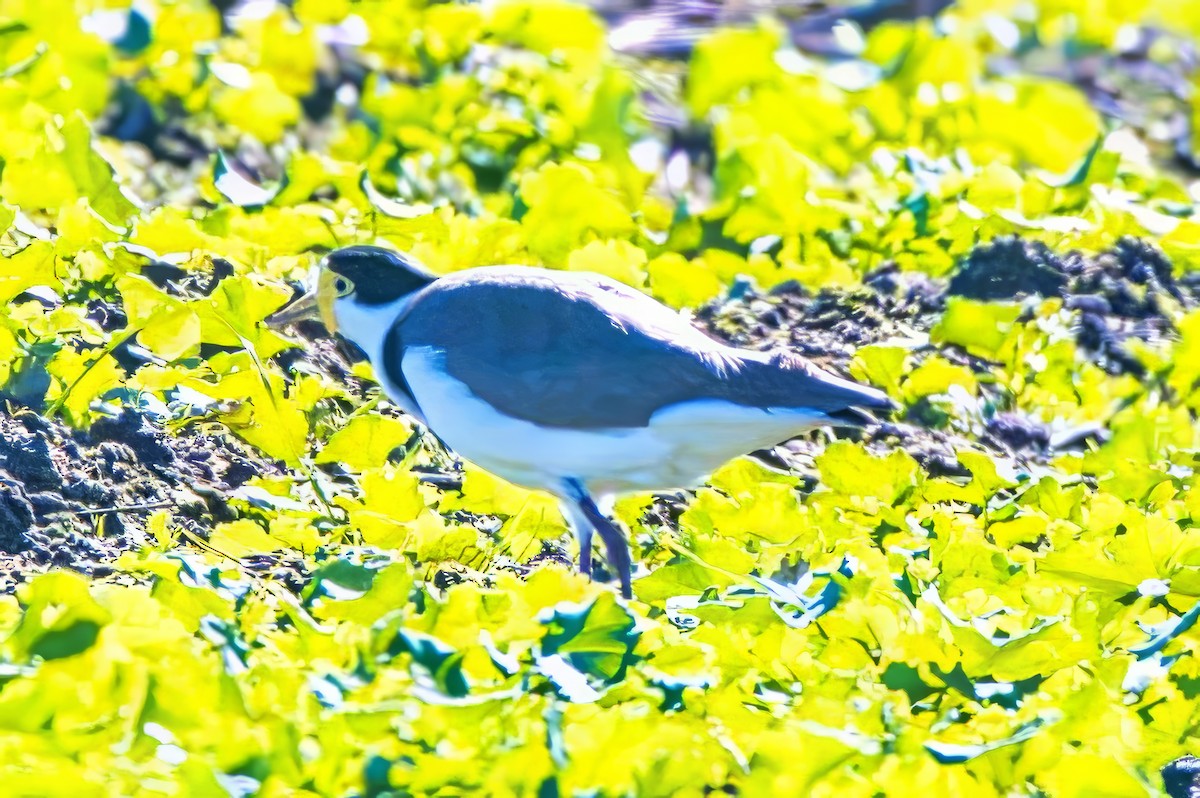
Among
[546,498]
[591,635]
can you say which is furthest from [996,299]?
[591,635]

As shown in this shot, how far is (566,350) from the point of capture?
3.87m

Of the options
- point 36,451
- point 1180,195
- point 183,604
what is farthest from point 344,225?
point 1180,195

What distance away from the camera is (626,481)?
3.95 meters

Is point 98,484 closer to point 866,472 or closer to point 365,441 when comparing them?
point 365,441

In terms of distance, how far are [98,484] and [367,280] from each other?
785mm

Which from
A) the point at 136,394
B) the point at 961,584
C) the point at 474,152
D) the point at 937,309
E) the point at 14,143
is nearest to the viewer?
the point at 961,584

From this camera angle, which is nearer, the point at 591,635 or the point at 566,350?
the point at 591,635

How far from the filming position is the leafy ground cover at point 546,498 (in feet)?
9.70

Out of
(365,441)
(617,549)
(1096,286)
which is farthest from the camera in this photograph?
(1096,286)

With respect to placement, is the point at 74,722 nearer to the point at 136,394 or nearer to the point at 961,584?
the point at 136,394

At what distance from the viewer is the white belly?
3783 millimetres

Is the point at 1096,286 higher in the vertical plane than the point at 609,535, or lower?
lower

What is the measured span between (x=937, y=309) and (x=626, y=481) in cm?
186

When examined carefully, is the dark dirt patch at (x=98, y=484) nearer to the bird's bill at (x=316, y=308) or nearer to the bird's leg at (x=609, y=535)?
the bird's bill at (x=316, y=308)
